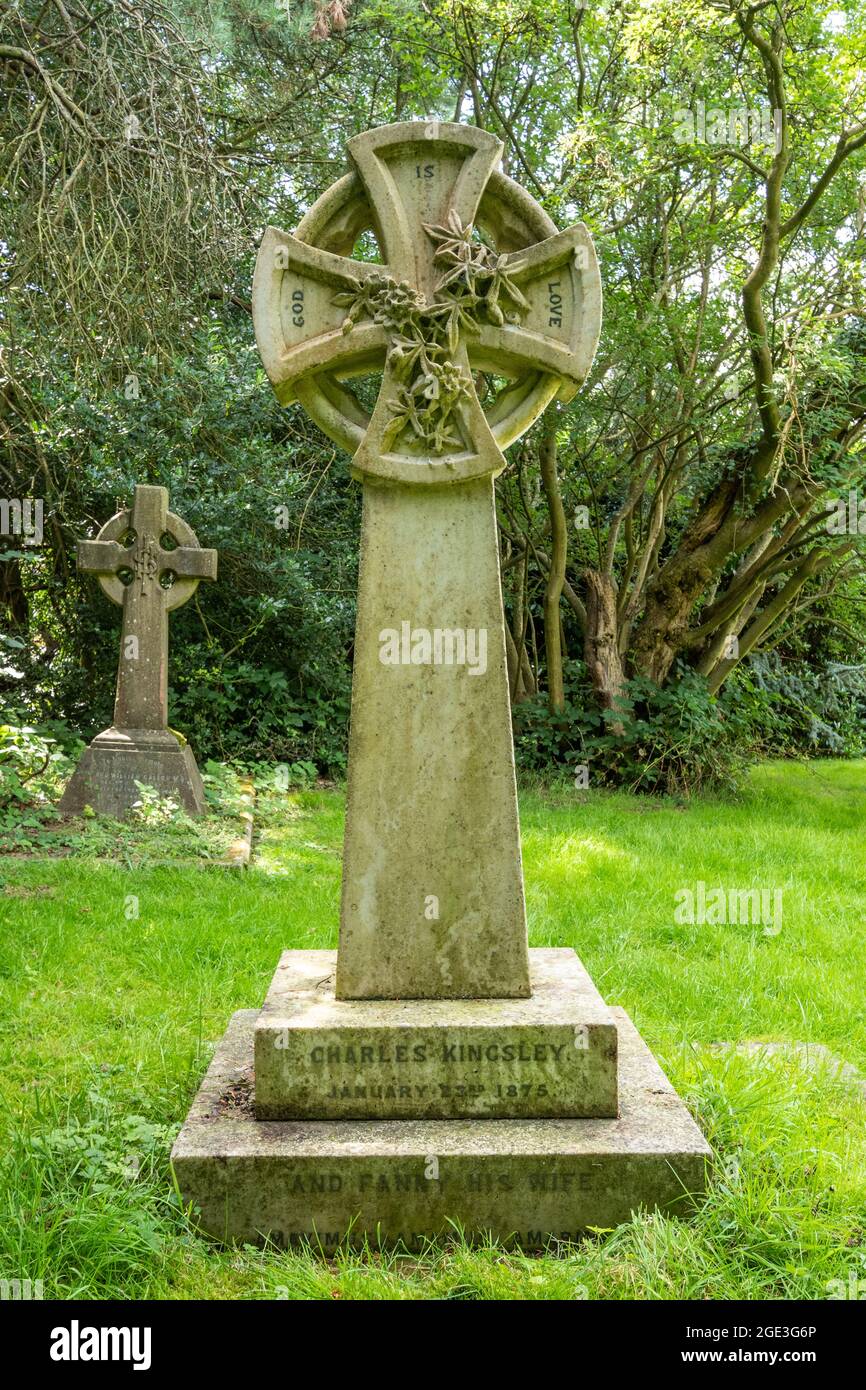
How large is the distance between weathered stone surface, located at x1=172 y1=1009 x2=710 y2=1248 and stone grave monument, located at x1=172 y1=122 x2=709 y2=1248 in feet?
0.20

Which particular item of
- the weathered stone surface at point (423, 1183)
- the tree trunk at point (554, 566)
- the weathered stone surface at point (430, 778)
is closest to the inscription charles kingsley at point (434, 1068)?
the weathered stone surface at point (423, 1183)

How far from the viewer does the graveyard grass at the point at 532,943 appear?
2643 mm

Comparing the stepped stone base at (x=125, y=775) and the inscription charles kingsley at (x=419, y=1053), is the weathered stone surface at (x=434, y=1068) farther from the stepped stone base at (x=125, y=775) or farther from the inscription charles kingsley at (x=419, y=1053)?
the stepped stone base at (x=125, y=775)

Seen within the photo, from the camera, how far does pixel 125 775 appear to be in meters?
8.09

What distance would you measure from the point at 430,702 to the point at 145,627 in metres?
5.84

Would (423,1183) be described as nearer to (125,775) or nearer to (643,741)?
(125,775)

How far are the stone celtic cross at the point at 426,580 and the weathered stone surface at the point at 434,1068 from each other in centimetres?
23

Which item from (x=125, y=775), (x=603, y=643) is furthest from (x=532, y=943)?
(x=603, y=643)

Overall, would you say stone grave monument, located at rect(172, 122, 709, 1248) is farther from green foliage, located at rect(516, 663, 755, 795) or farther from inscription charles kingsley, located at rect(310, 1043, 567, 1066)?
green foliage, located at rect(516, 663, 755, 795)

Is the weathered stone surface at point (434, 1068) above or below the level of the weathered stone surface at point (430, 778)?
below

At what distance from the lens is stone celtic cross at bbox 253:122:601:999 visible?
3.23 meters
